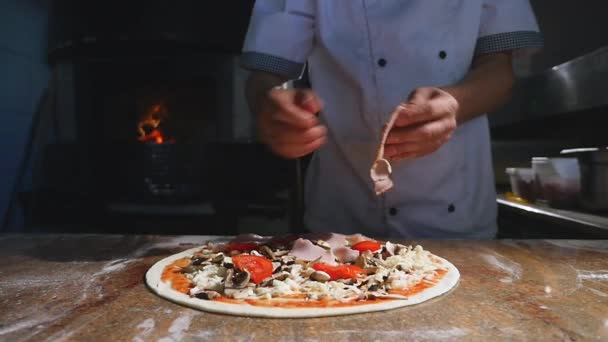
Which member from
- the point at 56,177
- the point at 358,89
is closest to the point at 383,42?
the point at 358,89

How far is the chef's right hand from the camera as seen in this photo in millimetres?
1211

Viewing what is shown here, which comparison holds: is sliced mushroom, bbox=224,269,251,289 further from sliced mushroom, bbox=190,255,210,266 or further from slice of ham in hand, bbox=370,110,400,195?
slice of ham in hand, bbox=370,110,400,195

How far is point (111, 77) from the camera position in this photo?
2.65m

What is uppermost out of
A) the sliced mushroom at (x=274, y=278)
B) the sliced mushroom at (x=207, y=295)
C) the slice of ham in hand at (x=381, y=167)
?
the slice of ham in hand at (x=381, y=167)

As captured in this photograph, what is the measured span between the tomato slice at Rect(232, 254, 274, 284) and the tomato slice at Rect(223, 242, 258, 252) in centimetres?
16

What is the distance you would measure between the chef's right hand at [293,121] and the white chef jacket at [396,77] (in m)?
0.37

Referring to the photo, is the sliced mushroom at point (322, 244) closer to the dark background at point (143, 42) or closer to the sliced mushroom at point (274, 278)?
the sliced mushroom at point (274, 278)

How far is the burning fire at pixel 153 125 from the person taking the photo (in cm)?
255

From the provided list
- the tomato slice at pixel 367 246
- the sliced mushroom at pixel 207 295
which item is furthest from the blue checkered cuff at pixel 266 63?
the sliced mushroom at pixel 207 295

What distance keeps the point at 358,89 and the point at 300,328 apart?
3.07ft

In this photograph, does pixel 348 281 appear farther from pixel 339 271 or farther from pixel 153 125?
pixel 153 125

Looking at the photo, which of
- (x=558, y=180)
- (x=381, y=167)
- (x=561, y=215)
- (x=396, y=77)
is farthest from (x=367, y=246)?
(x=558, y=180)

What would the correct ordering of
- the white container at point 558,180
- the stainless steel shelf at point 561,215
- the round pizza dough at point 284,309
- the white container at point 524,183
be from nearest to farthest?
the round pizza dough at point 284,309 < the stainless steel shelf at point 561,215 < the white container at point 558,180 < the white container at point 524,183

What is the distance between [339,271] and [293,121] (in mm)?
358
